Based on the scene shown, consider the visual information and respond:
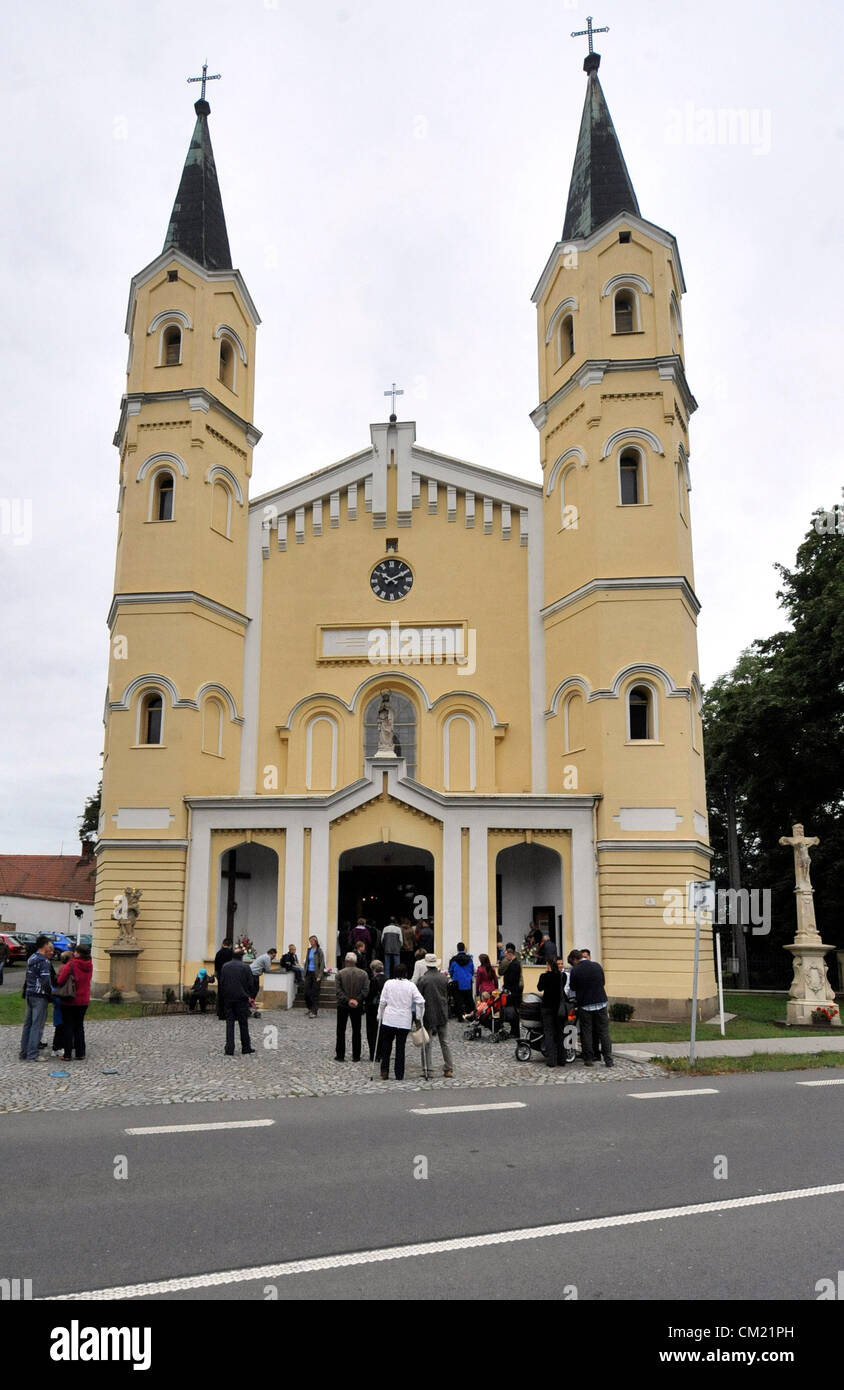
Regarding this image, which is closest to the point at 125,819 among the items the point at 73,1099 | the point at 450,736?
the point at 450,736

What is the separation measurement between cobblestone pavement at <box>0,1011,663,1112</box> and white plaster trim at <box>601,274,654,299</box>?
746 inches

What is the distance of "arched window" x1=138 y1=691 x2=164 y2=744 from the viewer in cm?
2594

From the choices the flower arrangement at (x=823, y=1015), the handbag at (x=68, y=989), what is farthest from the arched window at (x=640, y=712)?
the handbag at (x=68, y=989)

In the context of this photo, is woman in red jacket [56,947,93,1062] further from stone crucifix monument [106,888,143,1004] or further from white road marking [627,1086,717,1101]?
stone crucifix monument [106,888,143,1004]

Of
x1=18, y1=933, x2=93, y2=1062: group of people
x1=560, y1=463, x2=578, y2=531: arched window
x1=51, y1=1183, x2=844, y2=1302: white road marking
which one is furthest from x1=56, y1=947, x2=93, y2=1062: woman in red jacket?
x1=560, y1=463, x2=578, y2=531: arched window

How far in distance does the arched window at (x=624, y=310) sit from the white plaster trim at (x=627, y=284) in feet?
0.59

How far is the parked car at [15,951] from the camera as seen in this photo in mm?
42250

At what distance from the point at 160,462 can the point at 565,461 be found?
1042 centimetres

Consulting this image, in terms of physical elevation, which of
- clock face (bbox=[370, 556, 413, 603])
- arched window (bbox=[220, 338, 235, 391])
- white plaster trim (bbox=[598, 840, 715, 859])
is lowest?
white plaster trim (bbox=[598, 840, 715, 859])

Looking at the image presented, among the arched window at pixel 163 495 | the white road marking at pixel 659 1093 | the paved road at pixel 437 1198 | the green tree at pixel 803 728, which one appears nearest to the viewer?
the paved road at pixel 437 1198

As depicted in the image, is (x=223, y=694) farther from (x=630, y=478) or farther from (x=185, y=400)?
(x=630, y=478)

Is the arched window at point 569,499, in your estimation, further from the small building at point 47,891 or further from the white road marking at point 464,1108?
the small building at point 47,891

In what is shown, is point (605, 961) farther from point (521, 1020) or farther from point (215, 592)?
point (215, 592)

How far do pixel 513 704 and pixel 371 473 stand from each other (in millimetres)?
7614
